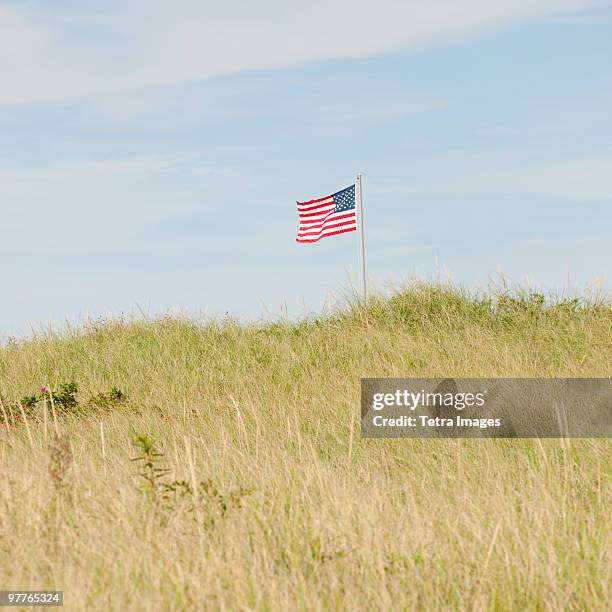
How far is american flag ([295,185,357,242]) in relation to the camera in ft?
54.5

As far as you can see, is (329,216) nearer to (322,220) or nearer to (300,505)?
(322,220)

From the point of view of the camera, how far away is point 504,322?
1421 centimetres

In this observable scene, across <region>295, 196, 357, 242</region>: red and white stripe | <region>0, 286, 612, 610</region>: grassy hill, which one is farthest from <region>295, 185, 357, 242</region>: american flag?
<region>0, 286, 612, 610</region>: grassy hill

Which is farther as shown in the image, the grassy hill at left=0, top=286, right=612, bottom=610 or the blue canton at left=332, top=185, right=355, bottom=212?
the blue canton at left=332, top=185, right=355, bottom=212

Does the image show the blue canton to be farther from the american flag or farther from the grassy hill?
the grassy hill

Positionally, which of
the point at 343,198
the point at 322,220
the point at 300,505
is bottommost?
the point at 300,505

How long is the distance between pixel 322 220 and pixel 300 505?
12143mm

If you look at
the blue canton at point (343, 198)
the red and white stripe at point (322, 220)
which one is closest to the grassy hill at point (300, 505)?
the red and white stripe at point (322, 220)

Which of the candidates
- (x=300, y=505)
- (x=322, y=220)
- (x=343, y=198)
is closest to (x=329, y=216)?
(x=322, y=220)

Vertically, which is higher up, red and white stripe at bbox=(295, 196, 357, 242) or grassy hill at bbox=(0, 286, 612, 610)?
red and white stripe at bbox=(295, 196, 357, 242)

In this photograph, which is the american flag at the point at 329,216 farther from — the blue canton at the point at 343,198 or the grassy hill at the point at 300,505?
the grassy hill at the point at 300,505

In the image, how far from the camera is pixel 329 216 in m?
16.8

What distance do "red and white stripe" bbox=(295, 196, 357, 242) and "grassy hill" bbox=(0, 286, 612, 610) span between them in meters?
5.36

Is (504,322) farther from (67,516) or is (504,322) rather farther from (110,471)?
(67,516)
